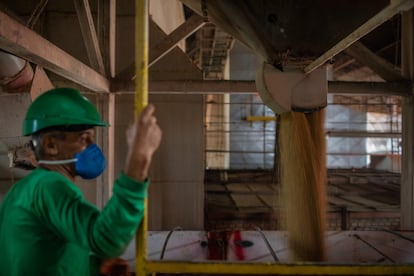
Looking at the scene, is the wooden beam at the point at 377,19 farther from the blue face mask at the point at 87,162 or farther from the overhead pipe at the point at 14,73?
the overhead pipe at the point at 14,73

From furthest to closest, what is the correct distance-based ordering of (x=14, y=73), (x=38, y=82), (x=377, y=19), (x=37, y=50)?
(x=38, y=82) < (x=14, y=73) < (x=37, y=50) < (x=377, y=19)

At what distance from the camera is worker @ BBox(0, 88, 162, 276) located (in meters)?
0.94

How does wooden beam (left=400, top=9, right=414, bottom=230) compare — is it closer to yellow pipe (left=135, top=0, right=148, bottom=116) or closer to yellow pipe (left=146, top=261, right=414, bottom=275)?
yellow pipe (left=146, top=261, right=414, bottom=275)

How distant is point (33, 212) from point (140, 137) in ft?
1.49

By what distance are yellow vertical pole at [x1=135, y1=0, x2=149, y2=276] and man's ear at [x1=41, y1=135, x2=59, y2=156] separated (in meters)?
0.36

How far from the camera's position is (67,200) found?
3.28 ft

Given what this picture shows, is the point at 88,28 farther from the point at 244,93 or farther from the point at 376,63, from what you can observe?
the point at 376,63

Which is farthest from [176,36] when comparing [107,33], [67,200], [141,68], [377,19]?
[67,200]

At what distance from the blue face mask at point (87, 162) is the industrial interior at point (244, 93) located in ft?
1.34

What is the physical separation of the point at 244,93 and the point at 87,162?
2540 mm

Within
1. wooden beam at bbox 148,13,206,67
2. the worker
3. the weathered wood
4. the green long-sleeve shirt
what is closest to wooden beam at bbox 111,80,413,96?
wooden beam at bbox 148,13,206,67

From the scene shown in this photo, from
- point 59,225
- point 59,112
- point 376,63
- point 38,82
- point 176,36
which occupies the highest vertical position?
point 176,36

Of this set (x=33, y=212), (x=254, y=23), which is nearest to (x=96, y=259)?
(x=33, y=212)

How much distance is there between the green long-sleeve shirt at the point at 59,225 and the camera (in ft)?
3.07
